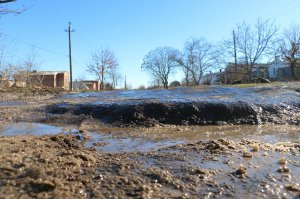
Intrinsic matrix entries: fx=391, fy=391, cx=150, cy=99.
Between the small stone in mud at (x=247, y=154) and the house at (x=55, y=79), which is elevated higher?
the house at (x=55, y=79)

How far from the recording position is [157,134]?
6641 mm

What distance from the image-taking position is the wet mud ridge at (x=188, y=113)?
8266 mm

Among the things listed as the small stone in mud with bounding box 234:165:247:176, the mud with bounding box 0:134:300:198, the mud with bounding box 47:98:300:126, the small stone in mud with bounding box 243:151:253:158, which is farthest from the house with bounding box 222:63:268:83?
the small stone in mud with bounding box 234:165:247:176

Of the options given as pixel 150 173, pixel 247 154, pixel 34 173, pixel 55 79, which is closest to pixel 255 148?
pixel 247 154

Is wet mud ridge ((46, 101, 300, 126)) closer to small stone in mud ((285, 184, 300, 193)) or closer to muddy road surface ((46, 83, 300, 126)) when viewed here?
muddy road surface ((46, 83, 300, 126))

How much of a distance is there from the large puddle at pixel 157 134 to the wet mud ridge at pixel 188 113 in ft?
1.78

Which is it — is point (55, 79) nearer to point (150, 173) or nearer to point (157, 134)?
point (157, 134)

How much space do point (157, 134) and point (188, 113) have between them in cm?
207

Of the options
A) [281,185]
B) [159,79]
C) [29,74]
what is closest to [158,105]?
[281,185]

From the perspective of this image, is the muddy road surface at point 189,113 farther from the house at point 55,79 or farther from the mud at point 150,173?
the house at point 55,79

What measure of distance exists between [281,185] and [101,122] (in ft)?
17.0

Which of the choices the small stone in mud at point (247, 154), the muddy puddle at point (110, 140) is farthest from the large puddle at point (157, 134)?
the small stone in mud at point (247, 154)

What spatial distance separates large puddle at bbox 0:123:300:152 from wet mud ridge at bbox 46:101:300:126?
54 cm

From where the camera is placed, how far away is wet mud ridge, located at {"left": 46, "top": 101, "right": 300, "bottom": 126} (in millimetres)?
8266
